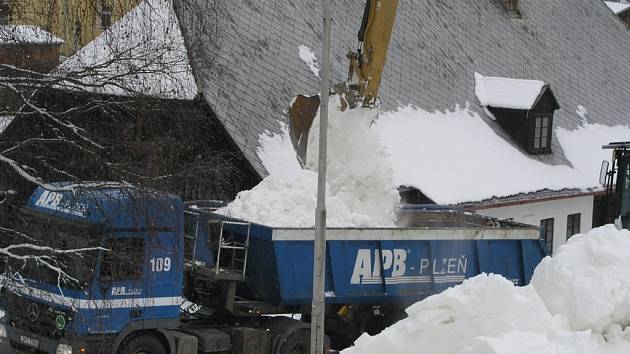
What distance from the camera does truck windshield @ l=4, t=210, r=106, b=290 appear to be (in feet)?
37.7

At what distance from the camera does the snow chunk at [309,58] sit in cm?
2405

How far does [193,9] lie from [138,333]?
414 cm

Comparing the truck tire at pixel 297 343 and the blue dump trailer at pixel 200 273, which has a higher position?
the blue dump trailer at pixel 200 273

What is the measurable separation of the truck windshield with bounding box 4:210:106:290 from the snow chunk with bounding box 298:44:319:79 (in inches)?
456

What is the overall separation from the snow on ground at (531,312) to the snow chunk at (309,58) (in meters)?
14.0

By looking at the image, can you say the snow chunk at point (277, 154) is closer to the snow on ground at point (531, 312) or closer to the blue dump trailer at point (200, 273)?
the blue dump trailer at point (200, 273)

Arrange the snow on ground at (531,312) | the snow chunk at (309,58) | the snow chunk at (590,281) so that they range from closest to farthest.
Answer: the snow on ground at (531,312)
the snow chunk at (590,281)
the snow chunk at (309,58)

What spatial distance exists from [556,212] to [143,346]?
51.5ft

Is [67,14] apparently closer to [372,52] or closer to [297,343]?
[297,343]

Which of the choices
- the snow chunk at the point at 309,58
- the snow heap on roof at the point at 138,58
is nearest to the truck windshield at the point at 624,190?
the snow chunk at the point at 309,58

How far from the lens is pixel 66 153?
448 inches

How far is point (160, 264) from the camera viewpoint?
44.4ft

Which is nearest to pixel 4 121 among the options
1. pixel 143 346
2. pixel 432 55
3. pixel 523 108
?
pixel 143 346

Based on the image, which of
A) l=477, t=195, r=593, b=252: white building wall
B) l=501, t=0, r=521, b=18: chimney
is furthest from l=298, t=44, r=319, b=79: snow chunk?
l=501, t=0, r=521, b=18: chimney
